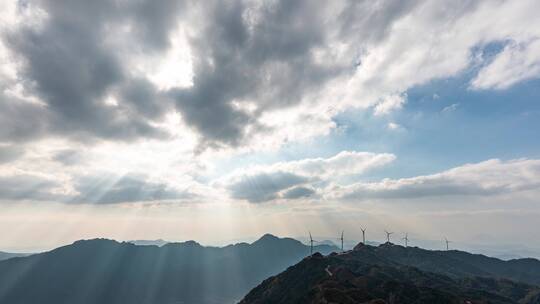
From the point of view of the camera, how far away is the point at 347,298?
132m

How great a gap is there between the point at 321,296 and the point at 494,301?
13284cm

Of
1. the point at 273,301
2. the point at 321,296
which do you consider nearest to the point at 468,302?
the point at 321,296

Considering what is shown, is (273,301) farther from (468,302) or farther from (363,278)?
(468,302)

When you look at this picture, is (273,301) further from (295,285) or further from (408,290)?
(408,290)

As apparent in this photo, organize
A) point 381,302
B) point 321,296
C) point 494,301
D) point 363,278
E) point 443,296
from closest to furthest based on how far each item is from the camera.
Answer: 1. point 381,302
2. point 321,296
3. point 443,296
4. point 363,278
5. point 494,301

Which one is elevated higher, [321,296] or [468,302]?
[321,296]

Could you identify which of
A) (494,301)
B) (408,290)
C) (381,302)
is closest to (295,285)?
(408,290)

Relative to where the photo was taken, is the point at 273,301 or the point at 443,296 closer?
the point at 443,296

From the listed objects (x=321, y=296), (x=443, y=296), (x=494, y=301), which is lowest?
(x=494, y=301)

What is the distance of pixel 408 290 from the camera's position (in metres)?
166

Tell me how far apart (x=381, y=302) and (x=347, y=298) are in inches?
512

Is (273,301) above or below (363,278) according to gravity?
below

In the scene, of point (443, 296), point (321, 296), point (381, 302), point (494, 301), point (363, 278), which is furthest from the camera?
point (494, 301)

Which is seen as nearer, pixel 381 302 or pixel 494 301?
pixel 381 302
